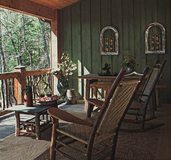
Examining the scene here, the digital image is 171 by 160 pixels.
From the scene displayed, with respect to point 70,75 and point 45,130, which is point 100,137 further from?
point 70,75

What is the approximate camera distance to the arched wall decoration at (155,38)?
7719 mm

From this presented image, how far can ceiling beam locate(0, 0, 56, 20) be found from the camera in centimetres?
600

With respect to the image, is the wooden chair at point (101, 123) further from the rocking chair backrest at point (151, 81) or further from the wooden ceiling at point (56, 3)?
the wooden ceiling at point (56, 3)

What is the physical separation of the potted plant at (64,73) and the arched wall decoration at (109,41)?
2.88 ft

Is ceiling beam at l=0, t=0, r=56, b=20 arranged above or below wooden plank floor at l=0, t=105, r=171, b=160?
above

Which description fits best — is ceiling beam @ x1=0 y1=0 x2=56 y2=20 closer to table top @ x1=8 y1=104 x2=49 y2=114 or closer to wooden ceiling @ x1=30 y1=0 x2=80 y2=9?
wooden ceiling @ x1=30 y1=0 x2=80 y2=9

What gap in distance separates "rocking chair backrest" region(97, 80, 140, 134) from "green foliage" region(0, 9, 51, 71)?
861 cm

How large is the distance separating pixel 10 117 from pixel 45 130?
1573mm

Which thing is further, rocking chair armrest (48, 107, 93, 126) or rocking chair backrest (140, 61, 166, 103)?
rocking chair backrest (140, 61, 166, 103)

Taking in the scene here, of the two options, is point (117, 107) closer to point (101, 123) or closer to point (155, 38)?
point (101, 123)

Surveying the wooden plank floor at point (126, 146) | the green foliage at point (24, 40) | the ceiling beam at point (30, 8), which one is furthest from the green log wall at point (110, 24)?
the green foliage at point (24, 40)

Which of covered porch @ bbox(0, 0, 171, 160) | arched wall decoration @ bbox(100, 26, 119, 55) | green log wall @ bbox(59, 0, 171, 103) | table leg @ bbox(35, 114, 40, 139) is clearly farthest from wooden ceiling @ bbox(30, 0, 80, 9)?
table leg @ bbox(35, 114, 40, 139)

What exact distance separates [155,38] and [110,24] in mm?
1178

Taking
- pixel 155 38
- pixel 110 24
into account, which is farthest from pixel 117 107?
pixel 110 24
